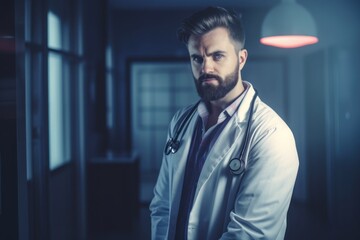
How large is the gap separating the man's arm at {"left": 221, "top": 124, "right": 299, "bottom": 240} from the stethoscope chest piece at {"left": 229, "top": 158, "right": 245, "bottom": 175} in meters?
0.03

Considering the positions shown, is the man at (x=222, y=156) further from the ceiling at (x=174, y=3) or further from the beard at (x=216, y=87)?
the ceiling at (x=174, y=3)

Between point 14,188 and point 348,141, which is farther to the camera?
point 348,141

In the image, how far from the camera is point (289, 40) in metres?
2.75

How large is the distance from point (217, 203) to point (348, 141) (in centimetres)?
338

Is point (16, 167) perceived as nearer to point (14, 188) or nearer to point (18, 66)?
point (14, 188)

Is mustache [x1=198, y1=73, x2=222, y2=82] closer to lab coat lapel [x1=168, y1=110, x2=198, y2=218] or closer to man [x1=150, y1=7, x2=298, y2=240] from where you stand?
man [x1=150, y1=7, x2=298, y2=240]

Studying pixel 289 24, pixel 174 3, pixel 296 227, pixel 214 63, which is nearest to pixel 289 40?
pixel 289 24

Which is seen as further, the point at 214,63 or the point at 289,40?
the point at 289,40

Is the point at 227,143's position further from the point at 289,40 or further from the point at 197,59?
the point at 289,40

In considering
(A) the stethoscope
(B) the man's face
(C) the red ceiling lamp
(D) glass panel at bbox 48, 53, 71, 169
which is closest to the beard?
(B) the man's face

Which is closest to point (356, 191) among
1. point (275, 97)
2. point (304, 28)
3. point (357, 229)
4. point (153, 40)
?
point (357, 229)

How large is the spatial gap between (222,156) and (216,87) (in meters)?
0.23

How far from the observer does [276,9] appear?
2598mm

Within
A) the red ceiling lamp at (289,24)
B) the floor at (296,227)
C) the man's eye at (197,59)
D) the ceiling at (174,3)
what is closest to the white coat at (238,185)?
the man's eye at (197,59)
